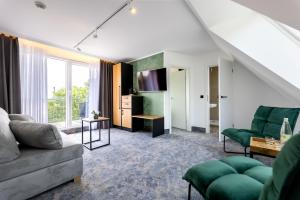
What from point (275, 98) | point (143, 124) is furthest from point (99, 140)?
point (275, 98)

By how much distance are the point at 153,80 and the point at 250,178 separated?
3509mm

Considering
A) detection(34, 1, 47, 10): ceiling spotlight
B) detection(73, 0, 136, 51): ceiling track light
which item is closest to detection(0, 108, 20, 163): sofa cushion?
detection(34, 1, 47, 10): ceiling spotlight

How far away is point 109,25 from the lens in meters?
2.79

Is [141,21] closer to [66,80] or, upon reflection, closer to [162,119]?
[162,119]

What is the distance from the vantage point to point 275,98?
342 cm

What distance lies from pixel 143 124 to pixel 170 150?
201 cm

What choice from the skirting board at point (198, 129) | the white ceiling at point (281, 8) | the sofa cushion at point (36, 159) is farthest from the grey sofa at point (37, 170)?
the skirting board at point (198, 129)

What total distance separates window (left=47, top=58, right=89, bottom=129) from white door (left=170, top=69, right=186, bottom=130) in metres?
2.90

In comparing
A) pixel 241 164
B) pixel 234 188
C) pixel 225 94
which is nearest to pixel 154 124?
pixel 225 94

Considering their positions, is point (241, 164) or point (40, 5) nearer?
point (241, 164)

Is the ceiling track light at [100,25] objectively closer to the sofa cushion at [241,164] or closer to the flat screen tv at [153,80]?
the flat screen tv at [153,80]

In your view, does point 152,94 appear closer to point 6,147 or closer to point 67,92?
point 67,92

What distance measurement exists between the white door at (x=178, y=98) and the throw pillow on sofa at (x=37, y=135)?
3884 millimetres

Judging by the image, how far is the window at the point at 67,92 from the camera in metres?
4.25
